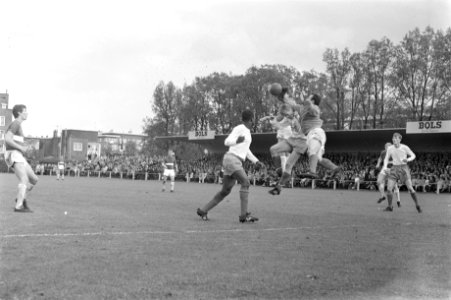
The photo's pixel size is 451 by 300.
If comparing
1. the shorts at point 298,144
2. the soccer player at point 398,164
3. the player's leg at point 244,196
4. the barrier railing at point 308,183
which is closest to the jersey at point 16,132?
the player's leg at point 244,196

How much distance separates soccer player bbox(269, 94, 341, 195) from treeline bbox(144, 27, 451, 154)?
13.1 metres

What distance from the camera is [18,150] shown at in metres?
11.9

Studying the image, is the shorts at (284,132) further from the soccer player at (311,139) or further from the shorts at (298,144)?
the soccer player at (311,139)

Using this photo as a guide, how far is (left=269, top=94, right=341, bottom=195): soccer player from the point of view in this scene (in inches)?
451

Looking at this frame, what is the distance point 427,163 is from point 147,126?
158ft

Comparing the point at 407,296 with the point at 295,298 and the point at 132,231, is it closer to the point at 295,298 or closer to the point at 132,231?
the point at 295,298

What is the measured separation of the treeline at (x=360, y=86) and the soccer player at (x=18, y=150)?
15.6 m

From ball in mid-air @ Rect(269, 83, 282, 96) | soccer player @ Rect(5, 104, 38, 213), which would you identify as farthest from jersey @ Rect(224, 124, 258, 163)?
soccer player @ Rect(5, 104, 38, 213)

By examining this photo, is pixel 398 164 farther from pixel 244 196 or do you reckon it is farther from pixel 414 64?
pixel 414 64

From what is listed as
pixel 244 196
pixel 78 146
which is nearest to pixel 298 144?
pixel 244 196

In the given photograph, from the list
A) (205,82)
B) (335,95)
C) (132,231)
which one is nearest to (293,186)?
(335,95)

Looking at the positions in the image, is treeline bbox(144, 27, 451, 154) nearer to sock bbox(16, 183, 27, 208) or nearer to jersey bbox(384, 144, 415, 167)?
jersey bbox(384, 144, 415, 167)

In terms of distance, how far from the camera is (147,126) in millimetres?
79375

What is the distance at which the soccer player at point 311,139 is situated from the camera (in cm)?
1145
